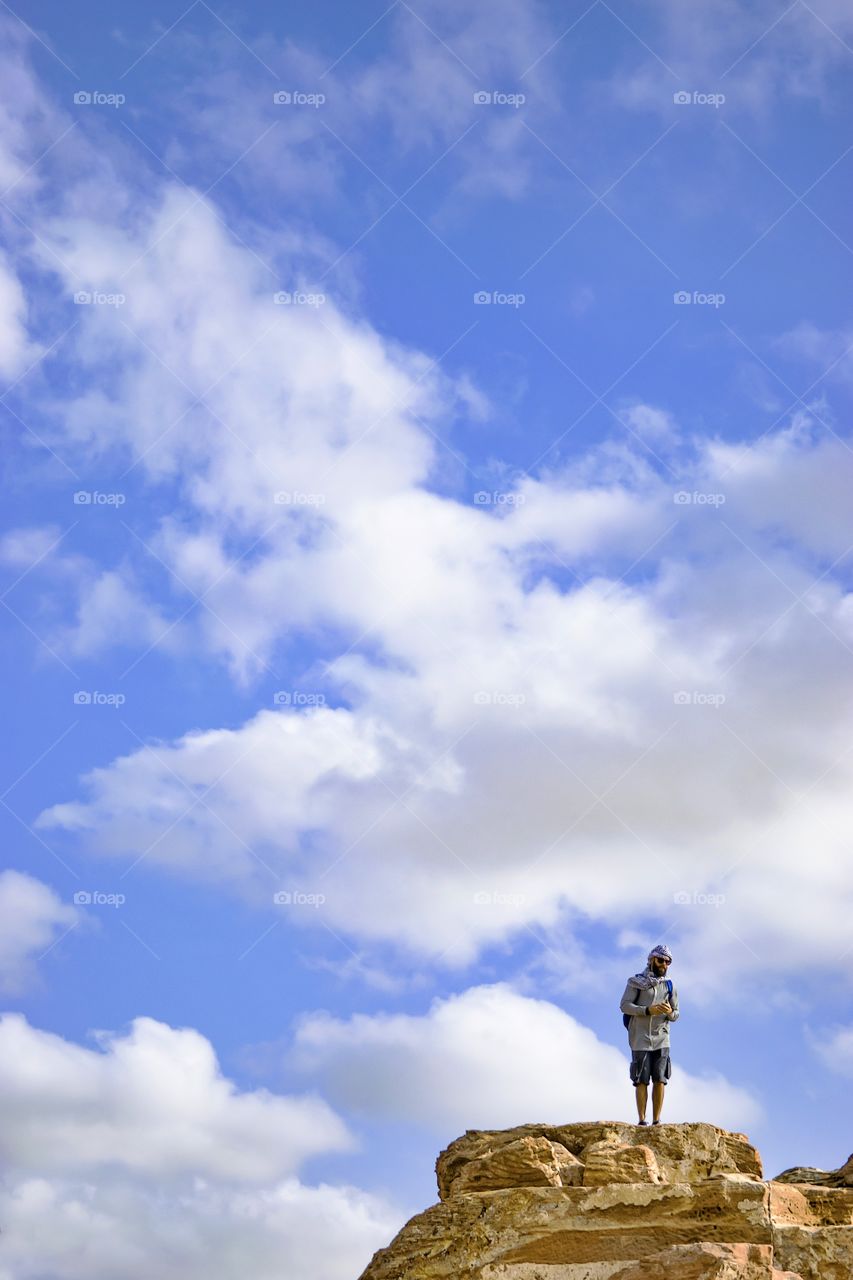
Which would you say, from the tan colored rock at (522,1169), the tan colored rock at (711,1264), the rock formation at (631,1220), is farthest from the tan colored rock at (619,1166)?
the tan colored rock at (711,1264)

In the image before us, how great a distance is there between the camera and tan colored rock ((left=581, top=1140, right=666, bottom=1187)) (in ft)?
66.2

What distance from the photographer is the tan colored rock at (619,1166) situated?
20172 millimetres

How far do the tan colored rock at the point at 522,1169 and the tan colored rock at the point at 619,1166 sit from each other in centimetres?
17

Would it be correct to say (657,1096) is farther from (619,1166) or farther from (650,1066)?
(619,1166)

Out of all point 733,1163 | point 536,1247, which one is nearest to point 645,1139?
point 733,1163

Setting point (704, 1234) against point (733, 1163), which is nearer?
point (704, 1234)

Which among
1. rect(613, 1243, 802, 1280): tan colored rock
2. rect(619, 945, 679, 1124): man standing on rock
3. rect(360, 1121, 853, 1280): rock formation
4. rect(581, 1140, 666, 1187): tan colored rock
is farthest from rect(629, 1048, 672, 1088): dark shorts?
rect(613, 1243, 802, 1280): tan colored rock

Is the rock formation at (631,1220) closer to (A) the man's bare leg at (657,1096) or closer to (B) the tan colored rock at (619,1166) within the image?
(B) the tan colored rock at (619,1166)

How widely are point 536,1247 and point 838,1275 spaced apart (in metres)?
3.75

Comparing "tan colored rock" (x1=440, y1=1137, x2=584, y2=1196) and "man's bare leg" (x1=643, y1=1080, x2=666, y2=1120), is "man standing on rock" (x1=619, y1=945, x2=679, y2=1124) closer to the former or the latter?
"man's bare leg" (x1=643, y1=1080, x2=666, y2=1120)

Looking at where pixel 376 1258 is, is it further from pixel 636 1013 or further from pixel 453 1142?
pixel 636 1013

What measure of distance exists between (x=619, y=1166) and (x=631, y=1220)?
922 millimetres

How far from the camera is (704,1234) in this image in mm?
19219

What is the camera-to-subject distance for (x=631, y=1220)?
1948 centimetres
